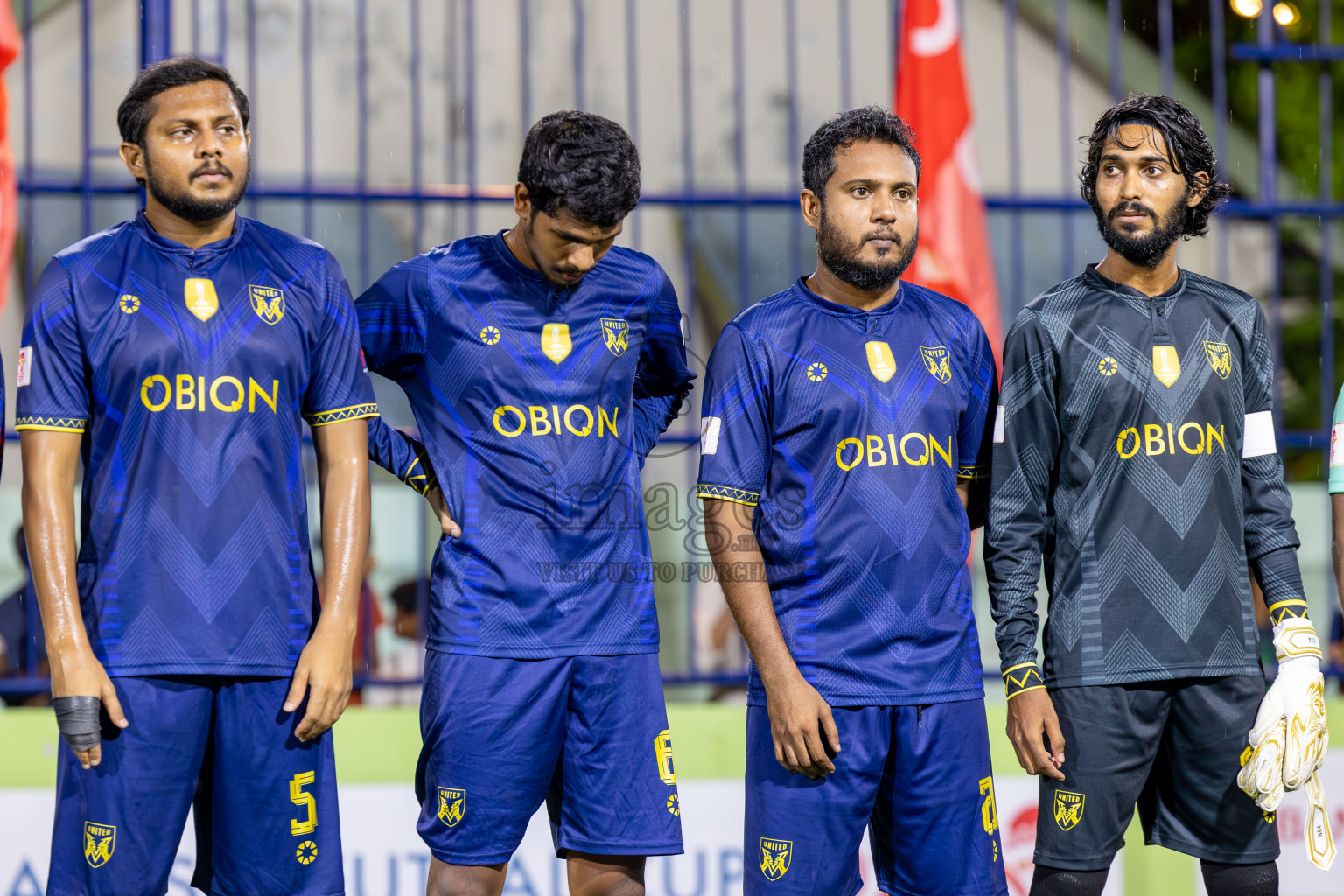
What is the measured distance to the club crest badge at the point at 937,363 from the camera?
312cm

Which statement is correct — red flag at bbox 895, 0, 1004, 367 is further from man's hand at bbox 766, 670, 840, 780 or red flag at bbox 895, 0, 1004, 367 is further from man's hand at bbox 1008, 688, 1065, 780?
man's hand at bbox 766, 670, 840, 780

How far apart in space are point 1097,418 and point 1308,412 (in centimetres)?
489

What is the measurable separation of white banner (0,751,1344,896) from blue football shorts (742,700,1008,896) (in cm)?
171

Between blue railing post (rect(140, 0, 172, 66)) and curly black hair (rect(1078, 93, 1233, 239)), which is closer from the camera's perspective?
curly black hair (rect(1078, 93, 1233, 239))

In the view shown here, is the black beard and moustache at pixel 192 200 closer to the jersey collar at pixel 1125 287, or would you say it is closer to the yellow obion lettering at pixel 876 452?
the yellow obion lettering at pixel 876 452

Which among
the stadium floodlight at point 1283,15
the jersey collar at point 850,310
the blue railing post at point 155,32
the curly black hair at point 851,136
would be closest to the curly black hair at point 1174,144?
the curly black hair at point 851,136

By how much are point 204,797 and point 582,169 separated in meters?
1.55

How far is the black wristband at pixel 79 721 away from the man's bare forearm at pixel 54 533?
0.08 meters

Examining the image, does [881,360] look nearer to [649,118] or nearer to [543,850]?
[543,850]

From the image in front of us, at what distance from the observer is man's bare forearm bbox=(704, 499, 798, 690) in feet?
9.71

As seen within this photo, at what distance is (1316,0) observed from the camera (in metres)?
7.30

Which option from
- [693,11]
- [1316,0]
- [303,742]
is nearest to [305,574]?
[303,742]

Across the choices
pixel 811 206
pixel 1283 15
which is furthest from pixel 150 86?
pixel 1283 15

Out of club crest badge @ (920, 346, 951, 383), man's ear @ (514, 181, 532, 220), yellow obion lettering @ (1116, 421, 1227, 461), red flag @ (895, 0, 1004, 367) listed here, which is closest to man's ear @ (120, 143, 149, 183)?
man's ear @ (514, 181, 532, 220)
